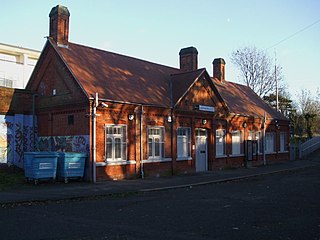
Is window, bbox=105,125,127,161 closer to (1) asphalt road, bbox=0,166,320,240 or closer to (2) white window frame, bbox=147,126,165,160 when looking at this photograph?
(2) white window frame, bbox=147,126,165,160

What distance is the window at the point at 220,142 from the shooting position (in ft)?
83.8

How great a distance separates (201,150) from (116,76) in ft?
24.9

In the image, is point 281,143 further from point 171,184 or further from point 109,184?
point 109,184

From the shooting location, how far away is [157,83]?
23203mm

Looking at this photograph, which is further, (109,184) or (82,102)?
(82,102)

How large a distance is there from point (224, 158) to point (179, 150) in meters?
5.01

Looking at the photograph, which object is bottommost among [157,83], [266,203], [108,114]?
[266,203]

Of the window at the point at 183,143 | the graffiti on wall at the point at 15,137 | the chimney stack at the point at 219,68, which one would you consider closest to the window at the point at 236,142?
the window at the point at 183,143

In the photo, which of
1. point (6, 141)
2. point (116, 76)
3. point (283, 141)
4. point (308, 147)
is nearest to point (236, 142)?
point (283, 141)

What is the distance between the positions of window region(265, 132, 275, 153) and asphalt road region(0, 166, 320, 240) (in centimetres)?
1815

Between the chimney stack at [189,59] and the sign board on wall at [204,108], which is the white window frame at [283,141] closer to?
the chimney stack at [189,59]

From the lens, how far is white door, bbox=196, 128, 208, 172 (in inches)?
936

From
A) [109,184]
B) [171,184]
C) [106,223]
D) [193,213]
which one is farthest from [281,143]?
[106,223]

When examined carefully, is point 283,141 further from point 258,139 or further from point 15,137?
point 15,137
